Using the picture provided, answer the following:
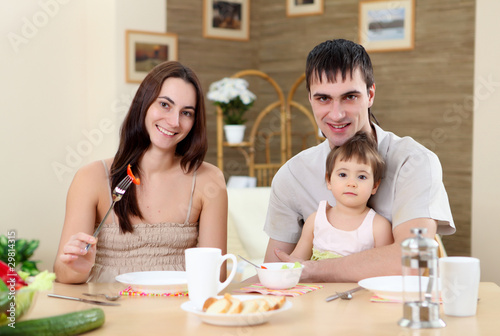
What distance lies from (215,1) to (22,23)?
173 cm

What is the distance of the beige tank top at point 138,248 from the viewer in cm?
233

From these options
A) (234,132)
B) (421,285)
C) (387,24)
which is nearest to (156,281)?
(421,285)

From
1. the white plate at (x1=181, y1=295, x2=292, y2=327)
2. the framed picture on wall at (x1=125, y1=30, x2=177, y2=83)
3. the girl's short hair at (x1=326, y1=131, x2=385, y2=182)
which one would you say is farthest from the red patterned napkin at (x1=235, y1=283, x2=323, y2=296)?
the framed picture on wall at (x1=125, y1=30, x2=177, y2=83)

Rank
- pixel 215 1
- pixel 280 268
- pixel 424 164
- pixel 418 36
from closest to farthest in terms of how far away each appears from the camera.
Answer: pixel 280 268 < pixel 424 164 < pixel 418 36 < pixel 215 1

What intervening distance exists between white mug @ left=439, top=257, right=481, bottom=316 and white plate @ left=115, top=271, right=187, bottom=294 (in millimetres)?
650

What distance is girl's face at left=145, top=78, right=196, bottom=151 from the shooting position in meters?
2.34

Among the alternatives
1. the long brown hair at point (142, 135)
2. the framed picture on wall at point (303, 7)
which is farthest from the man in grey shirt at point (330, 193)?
the framed picture on wall at point (303, 7)

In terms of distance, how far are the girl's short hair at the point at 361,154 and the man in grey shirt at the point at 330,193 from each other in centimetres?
5

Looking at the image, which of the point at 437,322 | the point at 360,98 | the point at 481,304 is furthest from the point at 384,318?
the point at 360,98

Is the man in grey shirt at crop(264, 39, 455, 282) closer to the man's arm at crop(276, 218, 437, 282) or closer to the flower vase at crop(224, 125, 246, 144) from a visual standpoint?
the man's arm at crop(276, 218, 437, 282)

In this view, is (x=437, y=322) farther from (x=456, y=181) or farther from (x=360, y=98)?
(x=456, y=181)

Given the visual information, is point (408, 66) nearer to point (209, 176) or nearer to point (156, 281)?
point (209, 176)

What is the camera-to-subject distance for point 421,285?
4.61 feet

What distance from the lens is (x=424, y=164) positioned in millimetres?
2164
